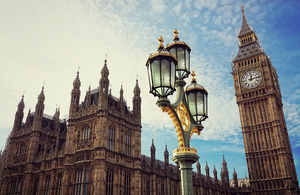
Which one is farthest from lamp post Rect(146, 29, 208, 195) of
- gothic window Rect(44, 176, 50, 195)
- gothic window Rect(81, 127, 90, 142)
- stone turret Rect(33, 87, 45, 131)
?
stone turret Rect(33, 87, 45, 131)

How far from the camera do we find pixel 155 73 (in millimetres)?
8070

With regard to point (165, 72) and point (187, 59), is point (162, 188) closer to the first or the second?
point (187, 59)

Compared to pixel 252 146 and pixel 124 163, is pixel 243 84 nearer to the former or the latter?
pixel 252 146

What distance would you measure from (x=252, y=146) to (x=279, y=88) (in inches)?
828

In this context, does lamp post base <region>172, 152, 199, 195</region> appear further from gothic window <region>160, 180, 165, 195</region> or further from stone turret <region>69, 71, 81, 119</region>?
gothic window <region>160, 180, 165, 195</region>

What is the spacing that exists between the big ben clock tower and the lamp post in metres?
58.8

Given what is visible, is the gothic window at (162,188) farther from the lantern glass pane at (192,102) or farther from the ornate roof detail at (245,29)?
the ornate roof detail at (245,29)

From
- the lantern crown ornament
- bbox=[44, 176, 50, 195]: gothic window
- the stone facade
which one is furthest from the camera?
bbox=[44, 176, 50, 195]: gothic window

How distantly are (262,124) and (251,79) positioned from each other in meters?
12.5

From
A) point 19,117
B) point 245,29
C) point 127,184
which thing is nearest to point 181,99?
point 127,184

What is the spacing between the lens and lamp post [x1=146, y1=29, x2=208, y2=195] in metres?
7.97

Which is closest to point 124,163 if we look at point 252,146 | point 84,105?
point 84,105

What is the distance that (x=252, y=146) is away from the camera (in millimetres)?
66438

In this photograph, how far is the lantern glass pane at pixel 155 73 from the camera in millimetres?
7962
